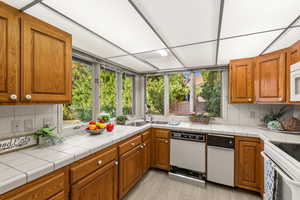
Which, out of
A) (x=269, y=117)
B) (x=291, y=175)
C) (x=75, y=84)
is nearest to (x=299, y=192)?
(x=291, y=175)

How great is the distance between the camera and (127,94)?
127 inches

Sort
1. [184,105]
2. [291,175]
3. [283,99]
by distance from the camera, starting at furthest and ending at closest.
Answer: [184,105], [283,99], [291,175]

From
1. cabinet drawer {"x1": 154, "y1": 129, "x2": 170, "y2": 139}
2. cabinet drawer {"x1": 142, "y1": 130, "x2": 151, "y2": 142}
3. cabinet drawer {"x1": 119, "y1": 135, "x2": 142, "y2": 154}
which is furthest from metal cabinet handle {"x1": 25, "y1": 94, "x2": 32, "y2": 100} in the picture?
cabinet drawer {"x1": 154, "y1": 129, "x2": 170, "y2": 139}

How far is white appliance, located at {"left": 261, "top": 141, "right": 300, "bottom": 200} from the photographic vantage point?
1053 mm

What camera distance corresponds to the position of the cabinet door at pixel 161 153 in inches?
97.8

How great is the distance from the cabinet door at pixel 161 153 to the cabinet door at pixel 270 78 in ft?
5.48

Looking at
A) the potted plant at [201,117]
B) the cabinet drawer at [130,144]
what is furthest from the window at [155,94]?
the cabinet drawer at [130,144]

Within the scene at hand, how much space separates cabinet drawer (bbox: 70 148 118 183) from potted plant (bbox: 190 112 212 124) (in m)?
1.84

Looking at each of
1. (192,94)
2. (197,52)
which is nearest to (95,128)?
(197,52)

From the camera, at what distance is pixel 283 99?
1.78 meters

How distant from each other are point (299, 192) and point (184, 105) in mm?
2271

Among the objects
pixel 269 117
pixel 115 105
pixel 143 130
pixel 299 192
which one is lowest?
pixel 299 192

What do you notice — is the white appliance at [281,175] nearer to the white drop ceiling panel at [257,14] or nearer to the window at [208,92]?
the white drop ceiling panel at [257,14]

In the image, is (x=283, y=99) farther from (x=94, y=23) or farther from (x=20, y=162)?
(x=20, y=162)
